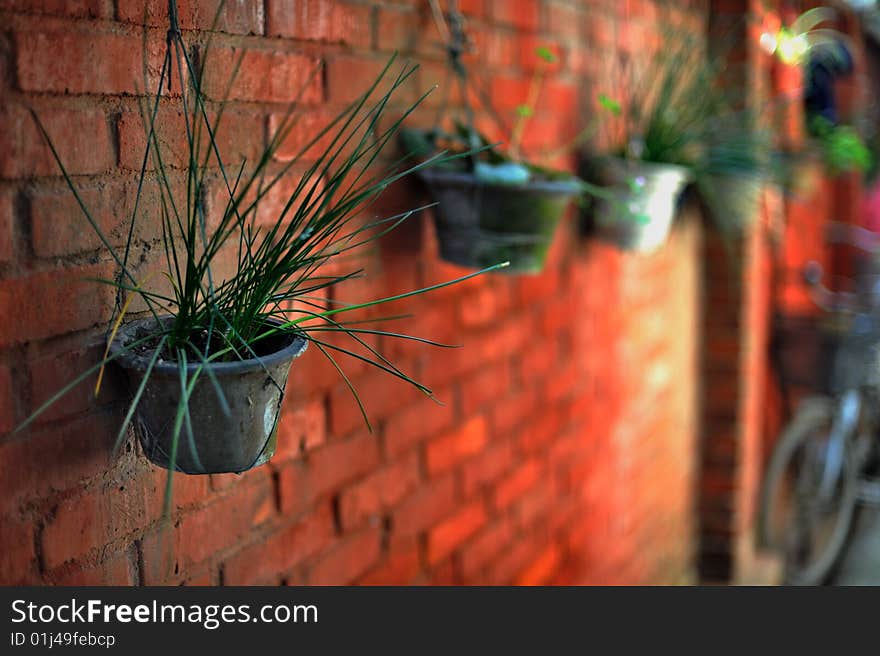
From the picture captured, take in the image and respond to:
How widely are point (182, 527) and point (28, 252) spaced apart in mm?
420

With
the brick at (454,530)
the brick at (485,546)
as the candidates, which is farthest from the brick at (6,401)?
the brick at (485,546)

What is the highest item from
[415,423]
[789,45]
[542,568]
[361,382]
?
[789,45]

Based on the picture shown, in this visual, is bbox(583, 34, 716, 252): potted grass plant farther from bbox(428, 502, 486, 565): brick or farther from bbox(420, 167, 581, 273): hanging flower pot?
bbox(428, 502, 486, 565): brick

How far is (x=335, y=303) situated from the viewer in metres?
1.51

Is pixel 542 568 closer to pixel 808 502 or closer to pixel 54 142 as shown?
pixel 54 142

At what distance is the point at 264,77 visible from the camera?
4.39 ft

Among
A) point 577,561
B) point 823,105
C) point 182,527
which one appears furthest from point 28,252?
point 823,105

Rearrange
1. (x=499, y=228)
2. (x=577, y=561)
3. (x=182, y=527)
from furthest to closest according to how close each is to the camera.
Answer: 1. (x=577, y=561)
2. (x=499, y=228)
3. (x=182, y=527)

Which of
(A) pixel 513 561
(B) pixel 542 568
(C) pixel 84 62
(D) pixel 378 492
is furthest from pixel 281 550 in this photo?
(B) pixel 542 568

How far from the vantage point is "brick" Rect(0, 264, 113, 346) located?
3.29ft

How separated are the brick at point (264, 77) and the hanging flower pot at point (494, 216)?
26 cm

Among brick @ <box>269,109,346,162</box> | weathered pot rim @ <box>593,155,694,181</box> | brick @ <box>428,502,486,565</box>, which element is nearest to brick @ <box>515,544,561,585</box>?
brick @ <box>428,502,486,565</box>

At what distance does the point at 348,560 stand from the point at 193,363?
→ 2.27 ft

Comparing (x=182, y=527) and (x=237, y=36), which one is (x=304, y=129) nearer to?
(x=237, y=36)
